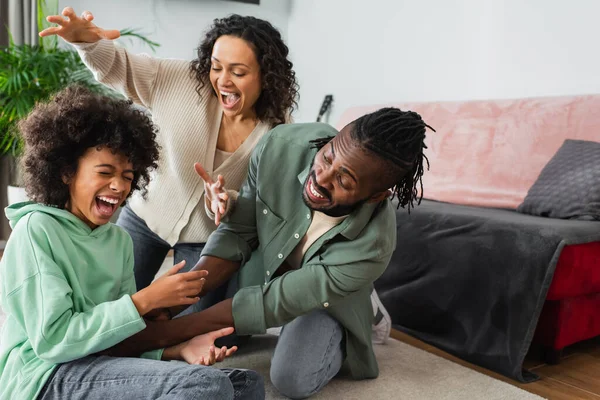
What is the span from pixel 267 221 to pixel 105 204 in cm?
50

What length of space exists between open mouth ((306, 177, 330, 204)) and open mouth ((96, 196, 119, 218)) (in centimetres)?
41

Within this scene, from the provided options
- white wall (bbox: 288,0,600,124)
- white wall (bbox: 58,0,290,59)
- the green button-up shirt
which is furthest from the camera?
white wall (bbox: 58,0,290,59)

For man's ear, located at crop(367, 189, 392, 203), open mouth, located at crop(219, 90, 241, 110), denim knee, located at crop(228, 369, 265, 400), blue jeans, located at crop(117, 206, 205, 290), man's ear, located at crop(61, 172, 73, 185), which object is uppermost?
open mouth, located at crop(219, 90, 241, 110)

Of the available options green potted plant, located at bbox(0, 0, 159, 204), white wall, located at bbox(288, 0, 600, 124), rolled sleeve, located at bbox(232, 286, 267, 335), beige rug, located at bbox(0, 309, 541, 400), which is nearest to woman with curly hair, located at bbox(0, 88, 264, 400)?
rolled sleeve, located at bbox(232, 286, 267, 335)

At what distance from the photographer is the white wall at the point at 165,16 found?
A: 11.4 ft

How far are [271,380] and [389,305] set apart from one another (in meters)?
0.77

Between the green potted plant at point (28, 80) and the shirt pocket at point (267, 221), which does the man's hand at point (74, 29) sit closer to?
the shirt pocket at point (267, 221)

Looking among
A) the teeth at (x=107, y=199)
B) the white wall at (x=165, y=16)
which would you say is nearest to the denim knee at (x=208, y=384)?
the teeth at (x=107, y=199)

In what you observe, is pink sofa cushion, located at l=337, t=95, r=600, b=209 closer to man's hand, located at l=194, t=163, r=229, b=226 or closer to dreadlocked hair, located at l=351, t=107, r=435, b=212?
dreadlocked hair, located at l=351, t=107, r=435, b=212

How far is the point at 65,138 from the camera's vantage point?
112 centimetres

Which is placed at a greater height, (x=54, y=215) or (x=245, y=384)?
(x=54, y=215)

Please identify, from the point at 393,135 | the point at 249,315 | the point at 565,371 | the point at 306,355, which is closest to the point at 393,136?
the point at 393,135

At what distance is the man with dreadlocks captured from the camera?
4.03 ft

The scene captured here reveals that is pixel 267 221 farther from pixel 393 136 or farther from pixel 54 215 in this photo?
pixel 54 215
